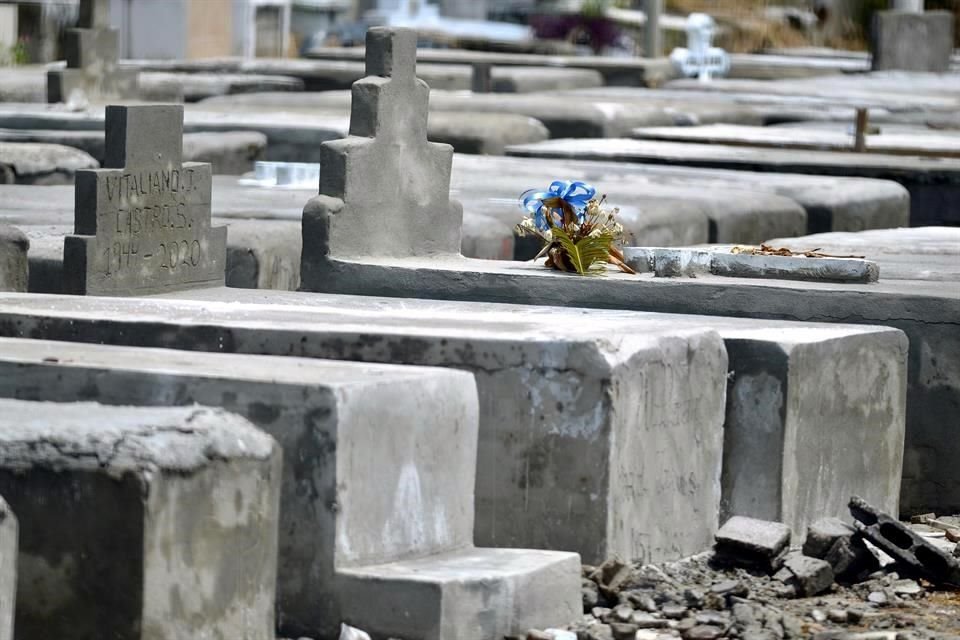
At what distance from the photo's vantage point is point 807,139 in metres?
16.9

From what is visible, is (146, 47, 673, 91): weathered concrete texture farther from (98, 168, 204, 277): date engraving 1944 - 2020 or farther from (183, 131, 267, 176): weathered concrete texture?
(98, 168, 204, 277): date engraving 1944 - 2020

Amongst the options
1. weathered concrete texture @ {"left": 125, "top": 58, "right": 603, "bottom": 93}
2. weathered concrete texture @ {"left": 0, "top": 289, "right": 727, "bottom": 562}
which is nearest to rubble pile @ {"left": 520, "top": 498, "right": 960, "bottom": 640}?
weathered concrete texture @ {"left": 0, "top": 289, "right": 727, "bottom": 562}

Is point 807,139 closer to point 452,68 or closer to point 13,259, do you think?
point 452,68

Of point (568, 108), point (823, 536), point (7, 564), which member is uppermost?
point (568, 108)

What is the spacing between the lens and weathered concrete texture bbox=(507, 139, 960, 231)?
14.0 m

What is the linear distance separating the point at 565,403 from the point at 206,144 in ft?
27.6

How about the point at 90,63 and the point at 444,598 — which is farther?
the point at 90,63

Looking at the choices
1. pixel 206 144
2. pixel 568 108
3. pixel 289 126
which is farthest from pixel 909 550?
pixel 568 108

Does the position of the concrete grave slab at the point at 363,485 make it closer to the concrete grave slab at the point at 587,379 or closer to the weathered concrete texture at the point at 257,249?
the concrete grave slab at the point at 587,379

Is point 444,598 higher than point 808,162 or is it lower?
lower

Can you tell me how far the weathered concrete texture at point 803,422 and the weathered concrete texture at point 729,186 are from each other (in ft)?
14.7

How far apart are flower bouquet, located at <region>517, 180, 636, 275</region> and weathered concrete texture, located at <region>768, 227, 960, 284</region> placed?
1272 millimetres

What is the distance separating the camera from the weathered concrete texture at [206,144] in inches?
541

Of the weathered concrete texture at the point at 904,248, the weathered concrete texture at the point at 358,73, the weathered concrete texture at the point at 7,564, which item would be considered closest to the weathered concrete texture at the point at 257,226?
the weathered concrete texture at the point at 904,248
